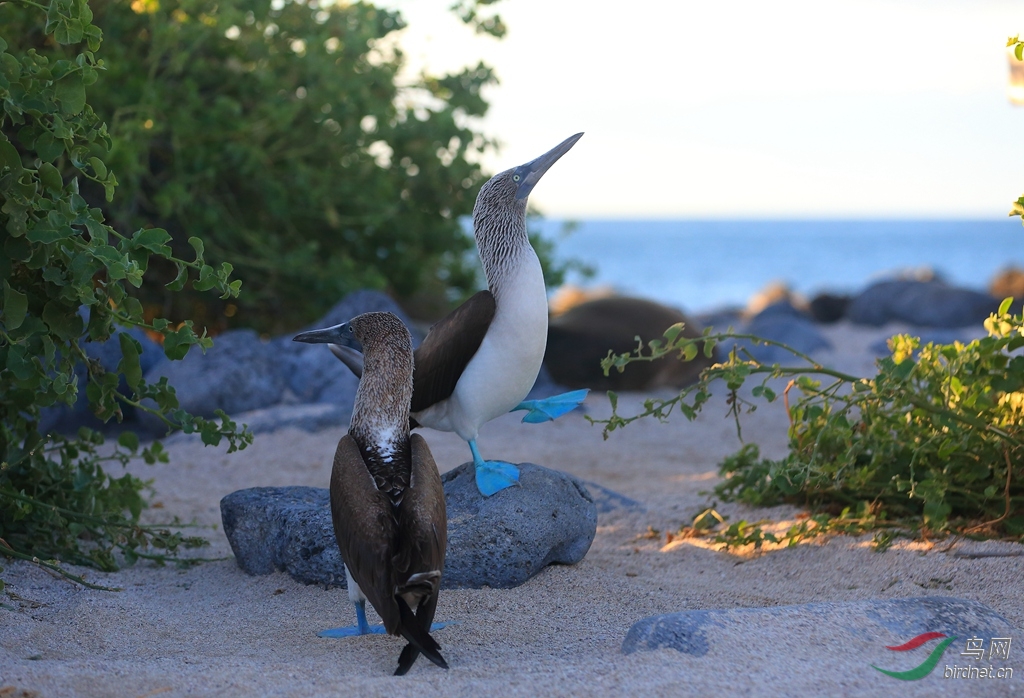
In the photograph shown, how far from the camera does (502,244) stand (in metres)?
3.81

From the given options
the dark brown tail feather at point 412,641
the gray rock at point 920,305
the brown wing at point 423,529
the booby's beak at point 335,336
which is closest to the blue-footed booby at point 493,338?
the booby's beak at point 335,336

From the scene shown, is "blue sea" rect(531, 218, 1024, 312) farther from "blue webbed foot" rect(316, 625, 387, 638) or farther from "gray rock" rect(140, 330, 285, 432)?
"blue webbed foot" rect(316, 625, 387, 638)

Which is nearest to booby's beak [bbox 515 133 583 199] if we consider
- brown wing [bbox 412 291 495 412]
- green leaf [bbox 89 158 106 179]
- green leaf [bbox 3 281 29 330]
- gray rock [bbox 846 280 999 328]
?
brown wing [bbox 412 291 495 412]

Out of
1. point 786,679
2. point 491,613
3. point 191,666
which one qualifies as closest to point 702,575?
point 491,613

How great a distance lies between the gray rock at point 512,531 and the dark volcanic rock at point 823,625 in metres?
0.82

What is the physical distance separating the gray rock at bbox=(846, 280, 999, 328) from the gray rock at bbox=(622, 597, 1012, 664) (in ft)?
38.9

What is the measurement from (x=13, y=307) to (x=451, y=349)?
1.52 metres

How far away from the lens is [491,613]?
3514 mm

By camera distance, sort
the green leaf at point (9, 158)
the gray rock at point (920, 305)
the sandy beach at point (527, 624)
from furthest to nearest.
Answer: the gray rock at point (920, 305), the green leaf at point (9, 158), the sandy beach at point (527, 624)

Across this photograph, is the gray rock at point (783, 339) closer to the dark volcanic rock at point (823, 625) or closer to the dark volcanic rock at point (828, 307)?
the dark volcanic rock at point (828, 307)

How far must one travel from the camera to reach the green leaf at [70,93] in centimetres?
318

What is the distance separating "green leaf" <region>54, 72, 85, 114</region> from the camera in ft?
10.4

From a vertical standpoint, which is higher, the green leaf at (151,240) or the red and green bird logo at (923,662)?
the green leaf at (151,240)

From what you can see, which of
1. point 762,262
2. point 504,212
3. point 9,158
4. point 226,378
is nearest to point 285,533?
point 504,212
